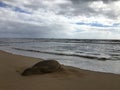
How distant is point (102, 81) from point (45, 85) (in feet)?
6.27

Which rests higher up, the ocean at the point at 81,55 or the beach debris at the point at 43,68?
the beach debris at the point at 43,68

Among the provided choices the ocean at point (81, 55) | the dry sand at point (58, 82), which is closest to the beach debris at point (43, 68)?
the dry sand at point (58, 82)

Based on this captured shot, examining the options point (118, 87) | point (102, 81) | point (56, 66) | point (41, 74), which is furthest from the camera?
point (56, 66)

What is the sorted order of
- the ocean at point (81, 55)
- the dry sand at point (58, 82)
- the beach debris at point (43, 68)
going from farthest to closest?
the ocean at point (81, 55)
the beach debris at point (43, 68)
the dry sand at point (58, 82)

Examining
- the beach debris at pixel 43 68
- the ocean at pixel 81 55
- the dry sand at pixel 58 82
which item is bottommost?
the ocean at pixel 81 55

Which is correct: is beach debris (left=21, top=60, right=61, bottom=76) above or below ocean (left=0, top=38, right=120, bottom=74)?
above

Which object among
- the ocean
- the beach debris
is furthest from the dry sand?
the ocean

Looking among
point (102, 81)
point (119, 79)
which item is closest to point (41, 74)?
point (102, 81)

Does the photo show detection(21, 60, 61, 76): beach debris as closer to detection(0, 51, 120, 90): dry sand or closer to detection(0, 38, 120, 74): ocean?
detection(0, 51, 120, 90): dry sand

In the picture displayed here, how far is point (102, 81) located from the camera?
21.4 feet

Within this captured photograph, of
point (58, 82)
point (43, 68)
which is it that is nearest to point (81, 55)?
point (43, 68)

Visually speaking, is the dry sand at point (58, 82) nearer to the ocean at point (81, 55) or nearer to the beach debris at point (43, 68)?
the beach debris at point (43, 68)

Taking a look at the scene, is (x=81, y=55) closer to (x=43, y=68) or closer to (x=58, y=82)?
(x=43, y=68)

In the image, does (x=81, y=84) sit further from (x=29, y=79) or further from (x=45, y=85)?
(x=29, y=79)
